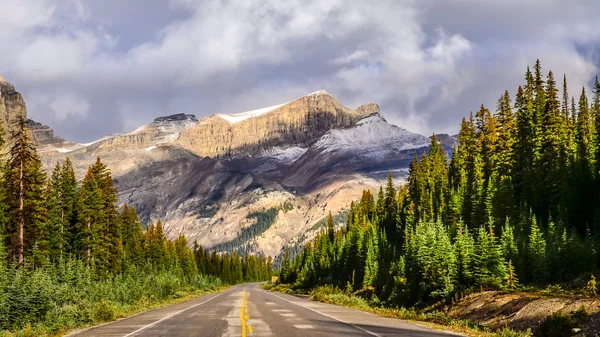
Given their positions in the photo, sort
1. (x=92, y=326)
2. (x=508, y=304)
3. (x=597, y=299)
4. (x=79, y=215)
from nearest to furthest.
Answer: (x=597, y=299) < (x=92, y=326) < (x=508, y=304) < (x=79, y=215)

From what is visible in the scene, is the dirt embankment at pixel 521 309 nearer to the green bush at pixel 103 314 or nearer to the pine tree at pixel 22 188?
the green bush at pixel 103 314

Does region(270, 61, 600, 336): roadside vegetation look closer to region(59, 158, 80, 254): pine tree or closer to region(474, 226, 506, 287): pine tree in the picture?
region(474, 226, 506, 287): pine tree

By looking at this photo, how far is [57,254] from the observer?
58.5m

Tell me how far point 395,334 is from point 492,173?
2495 inches

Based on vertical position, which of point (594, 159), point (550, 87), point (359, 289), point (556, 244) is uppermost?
point (550, 87)

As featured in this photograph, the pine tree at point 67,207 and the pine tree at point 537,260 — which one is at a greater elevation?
the pine tree at point 67,207

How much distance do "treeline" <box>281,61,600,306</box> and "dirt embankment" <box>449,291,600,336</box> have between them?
4817mm

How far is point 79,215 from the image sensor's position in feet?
202

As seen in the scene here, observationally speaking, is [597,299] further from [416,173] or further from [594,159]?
[416,173]

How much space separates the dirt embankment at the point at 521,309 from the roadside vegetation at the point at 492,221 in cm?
137

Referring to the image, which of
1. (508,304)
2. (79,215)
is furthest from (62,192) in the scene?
(508,304)

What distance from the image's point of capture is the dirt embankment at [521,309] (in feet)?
67.4

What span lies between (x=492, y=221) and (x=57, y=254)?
4353 centimetres

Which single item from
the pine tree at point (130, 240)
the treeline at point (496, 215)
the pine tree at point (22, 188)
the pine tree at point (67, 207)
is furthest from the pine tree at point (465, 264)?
the pine tree at point (130, 240)
